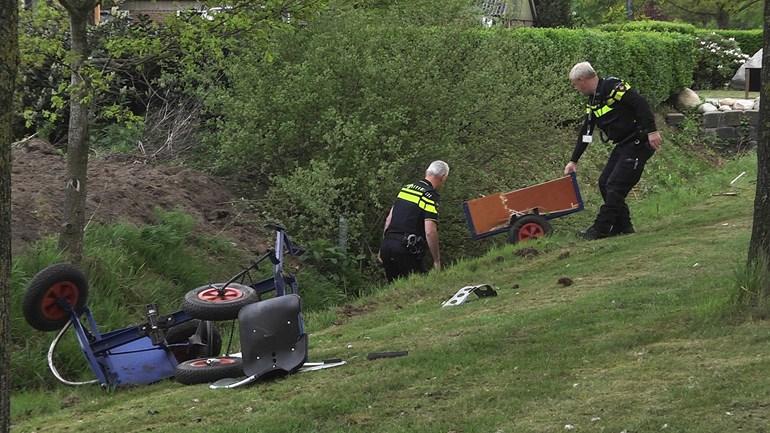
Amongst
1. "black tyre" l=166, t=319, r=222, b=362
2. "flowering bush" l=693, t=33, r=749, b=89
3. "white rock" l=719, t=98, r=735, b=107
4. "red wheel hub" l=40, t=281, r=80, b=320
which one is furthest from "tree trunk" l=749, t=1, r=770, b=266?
"flowering bush" l=693, t=33, r=749, b=89

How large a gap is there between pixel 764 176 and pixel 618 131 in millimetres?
5030

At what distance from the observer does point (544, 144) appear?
16250 mm

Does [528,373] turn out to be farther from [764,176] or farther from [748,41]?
[748,41]

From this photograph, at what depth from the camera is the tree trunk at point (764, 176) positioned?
6.80 m

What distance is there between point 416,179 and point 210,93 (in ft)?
9.31

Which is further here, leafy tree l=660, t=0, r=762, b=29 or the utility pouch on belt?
leafy tree l=660, t=0, r=762, b=29

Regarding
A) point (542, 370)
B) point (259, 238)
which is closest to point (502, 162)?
point (259, 238)

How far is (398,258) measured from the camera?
1250 cm

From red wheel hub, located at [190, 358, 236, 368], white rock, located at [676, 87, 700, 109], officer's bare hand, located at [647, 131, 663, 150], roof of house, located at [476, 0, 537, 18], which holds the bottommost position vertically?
red wheel hub, located at [190, 358, 236, 368]

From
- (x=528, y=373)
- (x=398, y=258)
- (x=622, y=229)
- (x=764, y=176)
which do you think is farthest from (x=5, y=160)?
(x=622, y=229)

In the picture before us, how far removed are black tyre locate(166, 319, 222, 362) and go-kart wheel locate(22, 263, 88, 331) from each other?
757 millimetres

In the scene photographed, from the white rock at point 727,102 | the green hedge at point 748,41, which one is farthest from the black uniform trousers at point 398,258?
the green hedge at point 748,41

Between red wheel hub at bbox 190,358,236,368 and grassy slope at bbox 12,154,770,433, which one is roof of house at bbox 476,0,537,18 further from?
red wheel hub at bbox 190,358,236,368

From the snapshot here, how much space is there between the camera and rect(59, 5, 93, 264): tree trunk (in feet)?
29.5
